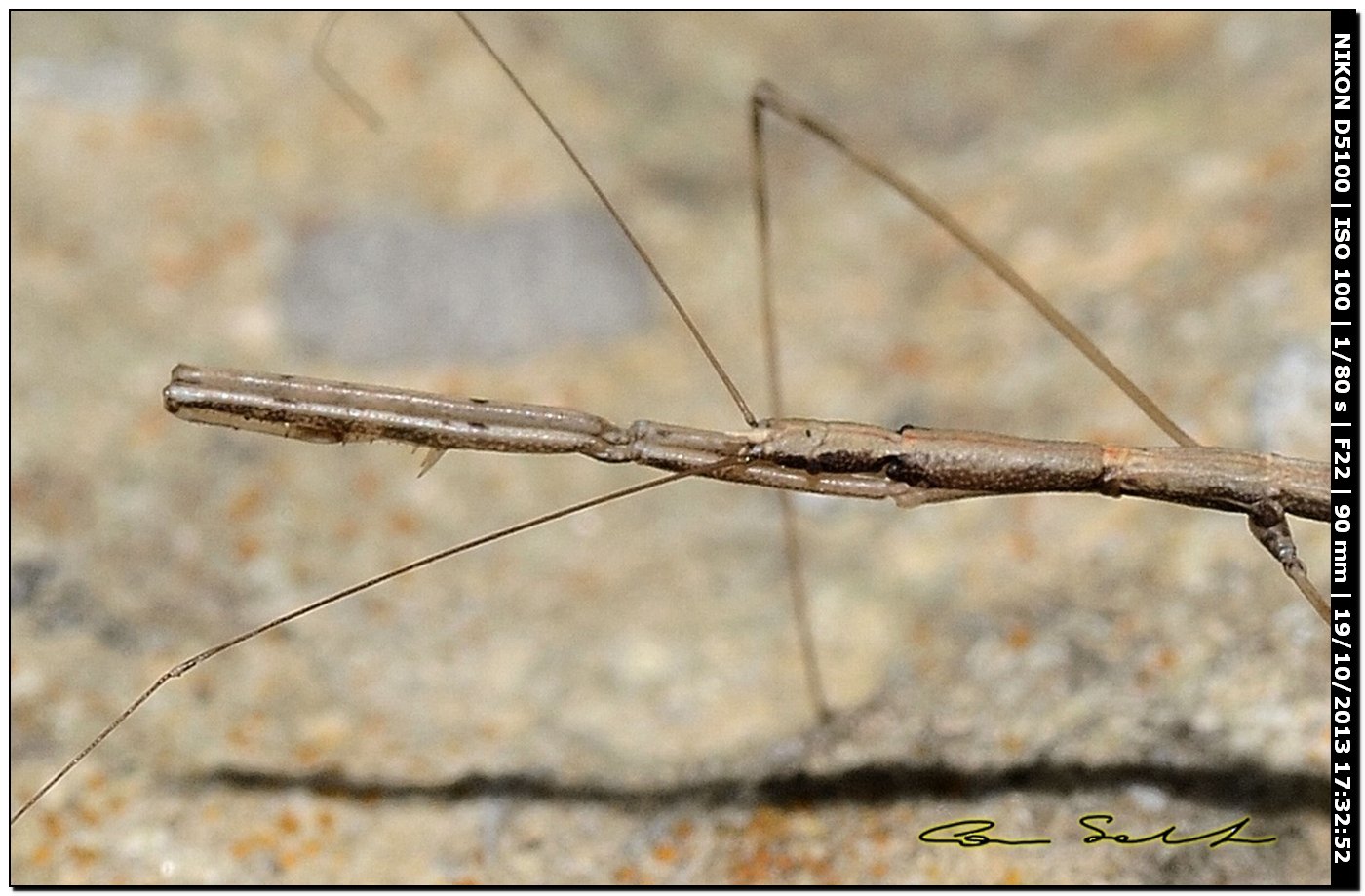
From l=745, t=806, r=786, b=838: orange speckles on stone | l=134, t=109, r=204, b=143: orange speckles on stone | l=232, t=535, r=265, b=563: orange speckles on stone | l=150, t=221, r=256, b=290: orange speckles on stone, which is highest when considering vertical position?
l=134, t=109, r=204, b=143: orange speckles on stone

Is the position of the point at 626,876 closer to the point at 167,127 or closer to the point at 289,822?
the point at 289,822

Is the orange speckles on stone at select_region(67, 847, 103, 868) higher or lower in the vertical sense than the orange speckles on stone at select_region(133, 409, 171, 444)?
lower

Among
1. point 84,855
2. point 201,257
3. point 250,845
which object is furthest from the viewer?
point 201,257

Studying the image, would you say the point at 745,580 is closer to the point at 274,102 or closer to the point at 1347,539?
the point at 1347,539

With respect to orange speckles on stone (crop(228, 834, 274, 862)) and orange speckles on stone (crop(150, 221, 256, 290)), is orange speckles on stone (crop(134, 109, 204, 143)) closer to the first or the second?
orange speckles on stone (crop(150, 221, 256, 290))

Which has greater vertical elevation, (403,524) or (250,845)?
(403,524)

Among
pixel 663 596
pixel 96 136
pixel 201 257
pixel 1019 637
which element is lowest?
pixel 1019 637

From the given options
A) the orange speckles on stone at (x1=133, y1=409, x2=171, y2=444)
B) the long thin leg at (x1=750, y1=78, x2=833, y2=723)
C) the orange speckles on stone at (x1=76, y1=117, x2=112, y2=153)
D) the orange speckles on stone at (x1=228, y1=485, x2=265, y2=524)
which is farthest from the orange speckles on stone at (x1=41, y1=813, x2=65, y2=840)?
the orange speckles on stone at (x1=76, y1=117, x2=112, y2=153)

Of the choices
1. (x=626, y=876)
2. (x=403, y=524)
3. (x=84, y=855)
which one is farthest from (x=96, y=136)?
(x=626, y=876)
